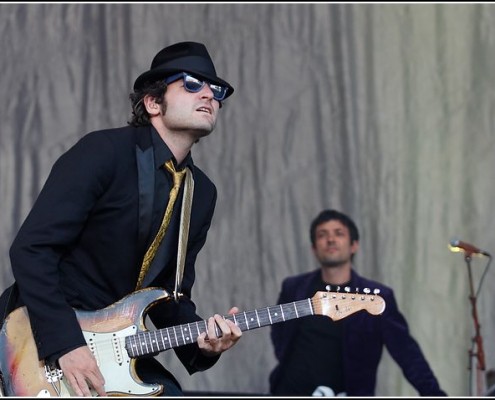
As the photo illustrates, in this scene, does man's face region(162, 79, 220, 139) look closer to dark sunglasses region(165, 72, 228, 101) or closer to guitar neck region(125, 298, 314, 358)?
dark sunglasses region(165, 72, 228, 101)

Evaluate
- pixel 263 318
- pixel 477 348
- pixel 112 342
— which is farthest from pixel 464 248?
pixel 112 342

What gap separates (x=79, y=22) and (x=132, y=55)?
401 millimetres

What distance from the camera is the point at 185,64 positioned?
488 cm

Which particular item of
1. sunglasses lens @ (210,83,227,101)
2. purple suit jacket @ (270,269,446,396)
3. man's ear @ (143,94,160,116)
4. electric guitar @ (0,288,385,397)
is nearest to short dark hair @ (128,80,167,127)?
man's ear @ (143,94,160,116)

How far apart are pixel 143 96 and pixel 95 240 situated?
24.4 inches

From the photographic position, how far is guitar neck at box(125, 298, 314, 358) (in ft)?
15.7

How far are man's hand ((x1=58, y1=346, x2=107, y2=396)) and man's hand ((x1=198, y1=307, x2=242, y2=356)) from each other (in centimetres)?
45

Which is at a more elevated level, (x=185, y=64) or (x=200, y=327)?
(x=185, y=64)

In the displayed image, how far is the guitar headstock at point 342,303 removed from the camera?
4.89 m

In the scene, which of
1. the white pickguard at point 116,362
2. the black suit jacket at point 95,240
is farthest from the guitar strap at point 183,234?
the white pickguard at point 116,362

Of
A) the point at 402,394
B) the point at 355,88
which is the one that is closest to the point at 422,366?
the point at 402,394

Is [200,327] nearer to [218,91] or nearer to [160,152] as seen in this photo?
[160,152]

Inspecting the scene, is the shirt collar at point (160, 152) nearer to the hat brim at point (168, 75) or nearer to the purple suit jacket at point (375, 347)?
the hat brim at point (168, 75)

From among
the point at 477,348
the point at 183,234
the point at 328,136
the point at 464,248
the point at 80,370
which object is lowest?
the point at 477,348
